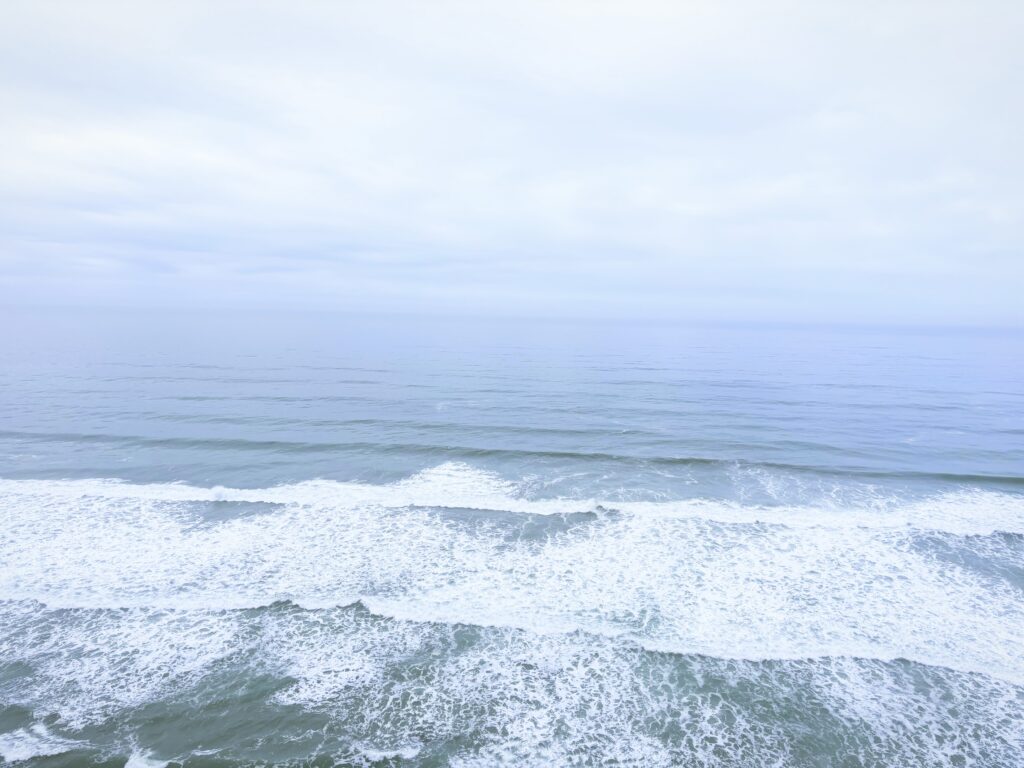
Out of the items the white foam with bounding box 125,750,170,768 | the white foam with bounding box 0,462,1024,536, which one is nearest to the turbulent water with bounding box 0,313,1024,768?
the white foam with bounding box 125,750,170,768

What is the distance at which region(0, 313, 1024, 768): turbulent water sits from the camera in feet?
30.8

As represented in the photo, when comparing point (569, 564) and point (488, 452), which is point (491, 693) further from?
point (488, 452)

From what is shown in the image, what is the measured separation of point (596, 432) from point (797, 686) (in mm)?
19790

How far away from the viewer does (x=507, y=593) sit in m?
13.7

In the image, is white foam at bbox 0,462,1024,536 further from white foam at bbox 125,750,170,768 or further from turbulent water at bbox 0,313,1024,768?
white foam at bbox 125,750,170,768

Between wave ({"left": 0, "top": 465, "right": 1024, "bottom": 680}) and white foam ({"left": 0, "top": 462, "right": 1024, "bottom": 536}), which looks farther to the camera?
white foam ({"left": 0, "top": 462, "right": 1024, "bottom": 536})

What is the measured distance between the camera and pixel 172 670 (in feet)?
35.2

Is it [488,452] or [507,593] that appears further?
[488,452]

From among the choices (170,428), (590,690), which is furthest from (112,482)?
(590,690)

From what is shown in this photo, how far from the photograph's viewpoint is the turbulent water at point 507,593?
9.38 m

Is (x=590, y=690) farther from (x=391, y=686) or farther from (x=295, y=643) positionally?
(x=295, y=643)

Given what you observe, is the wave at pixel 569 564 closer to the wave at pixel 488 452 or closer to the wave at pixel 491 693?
the wave at pixel 491 693

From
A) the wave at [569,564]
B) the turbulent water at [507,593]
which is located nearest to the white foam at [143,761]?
the turbulent water at [507,593]

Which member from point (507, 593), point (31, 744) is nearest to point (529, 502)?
point (507, 593)
